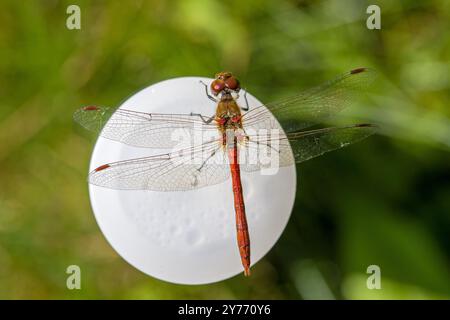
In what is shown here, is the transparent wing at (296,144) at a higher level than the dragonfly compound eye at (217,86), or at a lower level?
lower

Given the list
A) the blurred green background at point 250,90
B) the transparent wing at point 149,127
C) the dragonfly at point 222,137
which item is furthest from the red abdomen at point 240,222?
the blurred green background at point 250,90

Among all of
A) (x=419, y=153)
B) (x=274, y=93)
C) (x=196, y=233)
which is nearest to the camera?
(x=196, y=233)

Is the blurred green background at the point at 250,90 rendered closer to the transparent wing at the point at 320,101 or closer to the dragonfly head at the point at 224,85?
the transparent wing at the point at 320,101

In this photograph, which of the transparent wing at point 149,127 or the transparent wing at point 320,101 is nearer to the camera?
the transparent wing at point 149,127

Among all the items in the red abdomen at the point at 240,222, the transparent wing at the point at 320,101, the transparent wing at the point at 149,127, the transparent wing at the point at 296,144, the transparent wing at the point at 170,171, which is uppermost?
the transparent wing at the point at 320,101

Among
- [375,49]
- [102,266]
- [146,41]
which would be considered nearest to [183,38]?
[146,41]

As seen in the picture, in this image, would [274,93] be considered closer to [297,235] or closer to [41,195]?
[297,235]
